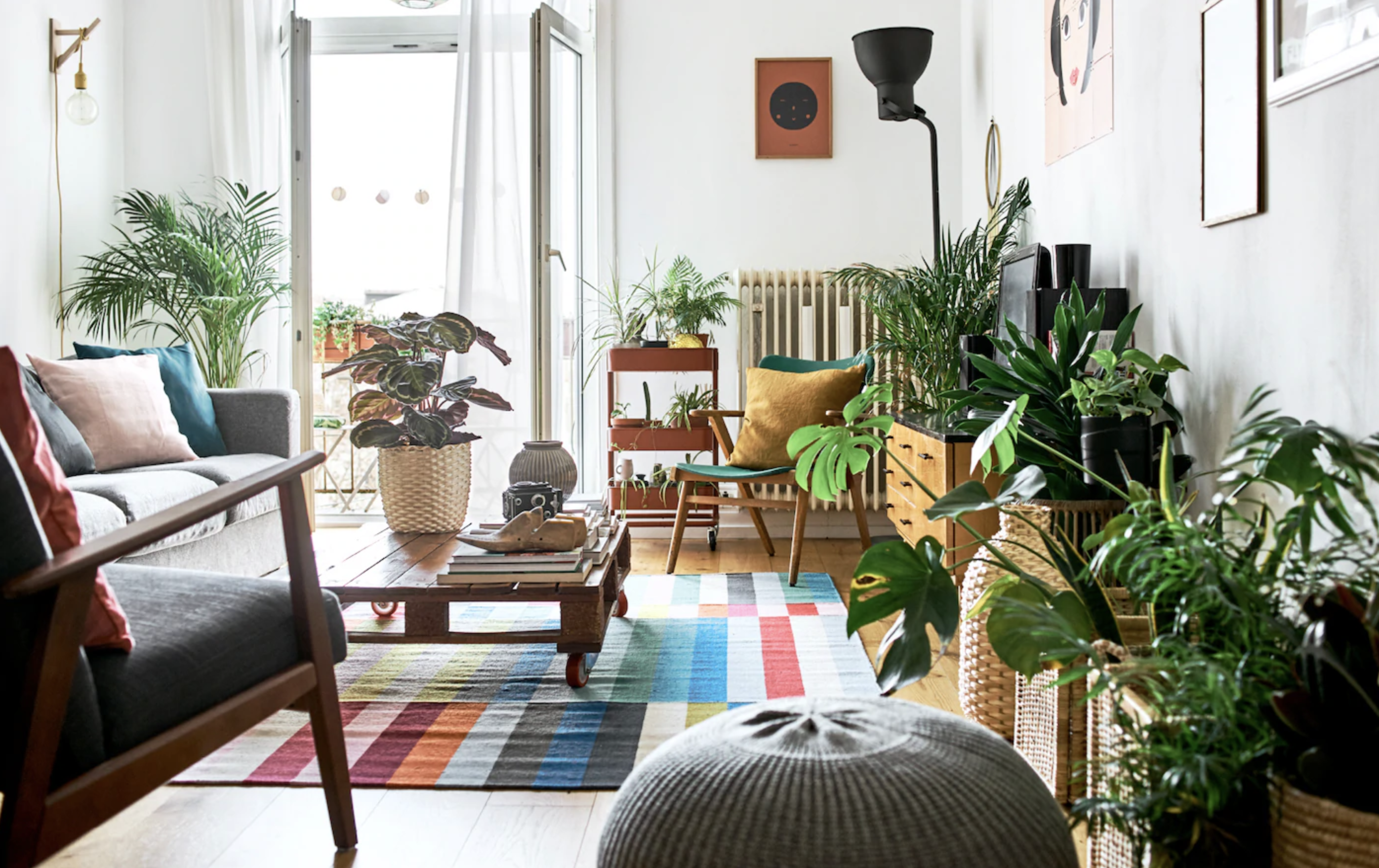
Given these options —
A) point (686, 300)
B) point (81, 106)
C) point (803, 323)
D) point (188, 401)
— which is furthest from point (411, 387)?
point (81, 106)

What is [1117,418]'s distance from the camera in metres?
1.98

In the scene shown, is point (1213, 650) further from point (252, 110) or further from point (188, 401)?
point (252, 110)

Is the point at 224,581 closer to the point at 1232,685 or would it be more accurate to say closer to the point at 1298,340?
the point at 1232,685

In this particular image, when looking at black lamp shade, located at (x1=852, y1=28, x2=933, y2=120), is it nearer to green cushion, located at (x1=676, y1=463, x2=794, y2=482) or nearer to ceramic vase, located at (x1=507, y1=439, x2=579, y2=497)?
green cushion, located at (x1=676, y1=463, x2=794, y2=482)

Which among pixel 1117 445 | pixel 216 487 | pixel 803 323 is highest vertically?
pixel 803 323

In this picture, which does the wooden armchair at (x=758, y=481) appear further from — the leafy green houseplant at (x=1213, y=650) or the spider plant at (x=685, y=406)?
the leafy green houseplant at (x=1213, y=650)

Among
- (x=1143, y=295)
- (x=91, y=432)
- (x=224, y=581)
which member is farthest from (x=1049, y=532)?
(x=91, y=432)

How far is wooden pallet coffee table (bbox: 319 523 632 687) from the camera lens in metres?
2.30

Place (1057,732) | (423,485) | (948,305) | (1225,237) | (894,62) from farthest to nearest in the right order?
(894,62)
(948,305)
(423,485)
(1225,237)
(1057,732)

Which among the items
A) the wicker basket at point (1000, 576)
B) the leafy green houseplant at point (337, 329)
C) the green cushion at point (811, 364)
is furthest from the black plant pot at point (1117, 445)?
the leafy green houseplant at point (337, 329)

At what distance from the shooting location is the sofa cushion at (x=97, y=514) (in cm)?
262

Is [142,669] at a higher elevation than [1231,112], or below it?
below

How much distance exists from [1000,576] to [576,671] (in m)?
1.05

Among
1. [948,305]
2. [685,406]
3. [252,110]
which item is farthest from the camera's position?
[252,110]
